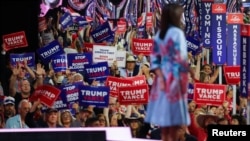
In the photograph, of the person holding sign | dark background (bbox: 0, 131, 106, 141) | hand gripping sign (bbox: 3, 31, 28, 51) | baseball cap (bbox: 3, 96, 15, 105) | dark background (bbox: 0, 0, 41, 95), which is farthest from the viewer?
baseball cap (bbox: 3, 96, 15, 105)

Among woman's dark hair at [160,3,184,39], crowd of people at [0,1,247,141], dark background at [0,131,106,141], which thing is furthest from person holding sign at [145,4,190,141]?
crowd of people at [0,1,247,141]

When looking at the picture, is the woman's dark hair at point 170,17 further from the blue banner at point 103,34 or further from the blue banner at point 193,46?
the blue banner at point 103,34

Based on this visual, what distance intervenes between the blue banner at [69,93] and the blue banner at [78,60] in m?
0.19

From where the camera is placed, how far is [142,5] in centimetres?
599

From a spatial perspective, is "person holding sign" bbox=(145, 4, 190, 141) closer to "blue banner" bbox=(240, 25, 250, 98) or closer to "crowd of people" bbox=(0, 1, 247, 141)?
"crowd of people" bbox=(0, 1, 247, 141)

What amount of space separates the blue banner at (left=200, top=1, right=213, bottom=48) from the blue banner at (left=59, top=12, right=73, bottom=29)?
1432mm

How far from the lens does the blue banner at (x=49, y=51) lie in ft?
19.6

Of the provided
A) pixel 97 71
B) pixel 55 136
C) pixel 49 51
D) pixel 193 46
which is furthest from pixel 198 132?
pixel 55 136

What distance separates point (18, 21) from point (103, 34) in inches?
36.7

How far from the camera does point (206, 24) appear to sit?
596 cm

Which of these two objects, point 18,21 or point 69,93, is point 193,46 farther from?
point 18,21

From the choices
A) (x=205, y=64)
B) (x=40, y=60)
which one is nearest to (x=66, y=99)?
(x=40, y=60)

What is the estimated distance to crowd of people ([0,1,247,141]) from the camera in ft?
19.5

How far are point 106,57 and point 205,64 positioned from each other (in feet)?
3.57
